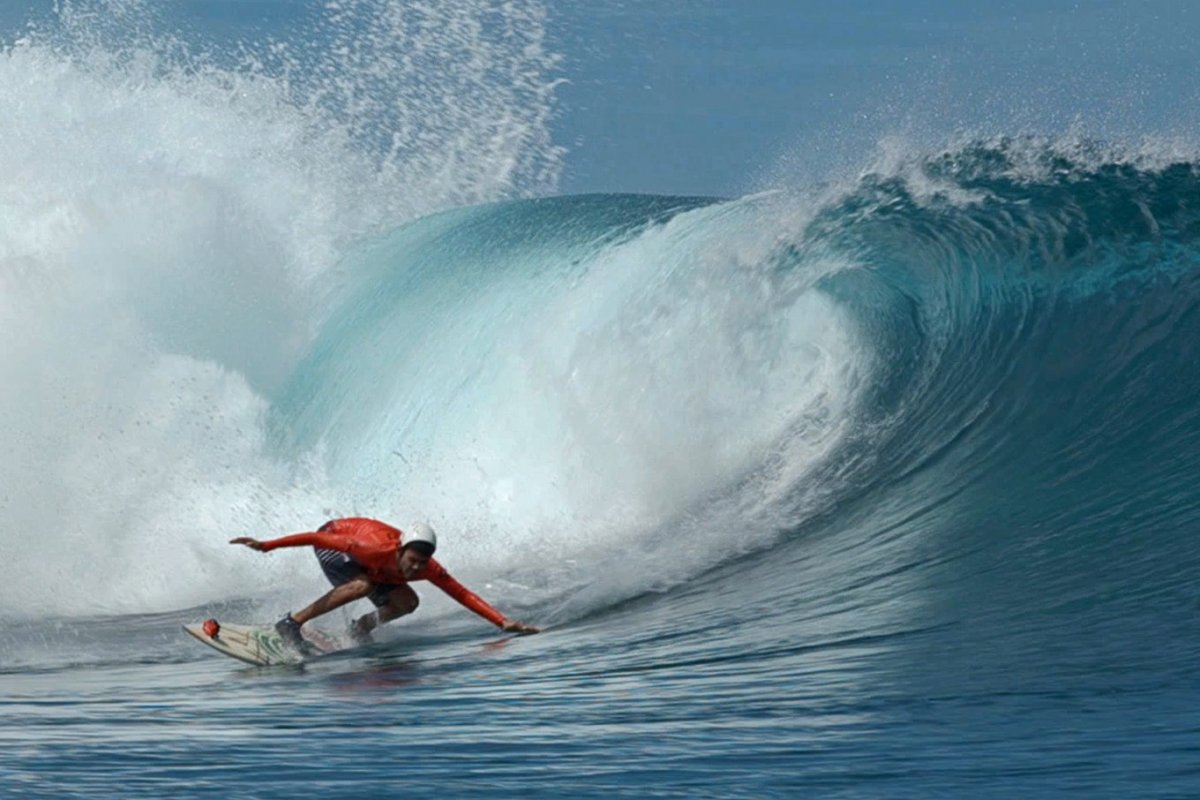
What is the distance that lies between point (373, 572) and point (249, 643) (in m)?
0.70

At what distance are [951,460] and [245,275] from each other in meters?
9.09

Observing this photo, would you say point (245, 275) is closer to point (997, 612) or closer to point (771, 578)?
point (771, 578)

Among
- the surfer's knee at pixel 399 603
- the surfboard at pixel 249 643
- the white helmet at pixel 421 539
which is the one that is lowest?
the surfboard at pixel 249 643

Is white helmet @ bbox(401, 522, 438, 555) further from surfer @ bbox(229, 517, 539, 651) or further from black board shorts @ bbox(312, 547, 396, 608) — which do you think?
black board shorts @ bbox(312, 547, 396, 608)

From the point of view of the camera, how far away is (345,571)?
8.70 metres

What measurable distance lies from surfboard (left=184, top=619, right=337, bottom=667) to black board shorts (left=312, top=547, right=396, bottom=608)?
19.1 inches

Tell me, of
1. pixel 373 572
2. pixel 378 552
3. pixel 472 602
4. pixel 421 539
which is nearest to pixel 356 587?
pixel 373 572

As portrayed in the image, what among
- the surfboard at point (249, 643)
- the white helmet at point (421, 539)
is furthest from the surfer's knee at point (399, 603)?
the surfboard at point (249, 643)

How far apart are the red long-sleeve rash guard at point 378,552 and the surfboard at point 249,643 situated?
42cm

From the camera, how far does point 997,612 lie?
24.3 feet

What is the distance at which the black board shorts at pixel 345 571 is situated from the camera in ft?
28.3

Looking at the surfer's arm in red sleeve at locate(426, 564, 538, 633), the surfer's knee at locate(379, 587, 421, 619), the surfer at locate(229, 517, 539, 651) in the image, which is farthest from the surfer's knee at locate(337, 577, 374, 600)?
the surfer's arm in red sleeve at locate(426, 564, 538, 633)

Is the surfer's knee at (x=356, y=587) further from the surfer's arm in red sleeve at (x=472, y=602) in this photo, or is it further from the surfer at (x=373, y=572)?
the surfer's arm in red sleeve at (x=472, y=602)

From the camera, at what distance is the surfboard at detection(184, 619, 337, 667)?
26.7 feet
